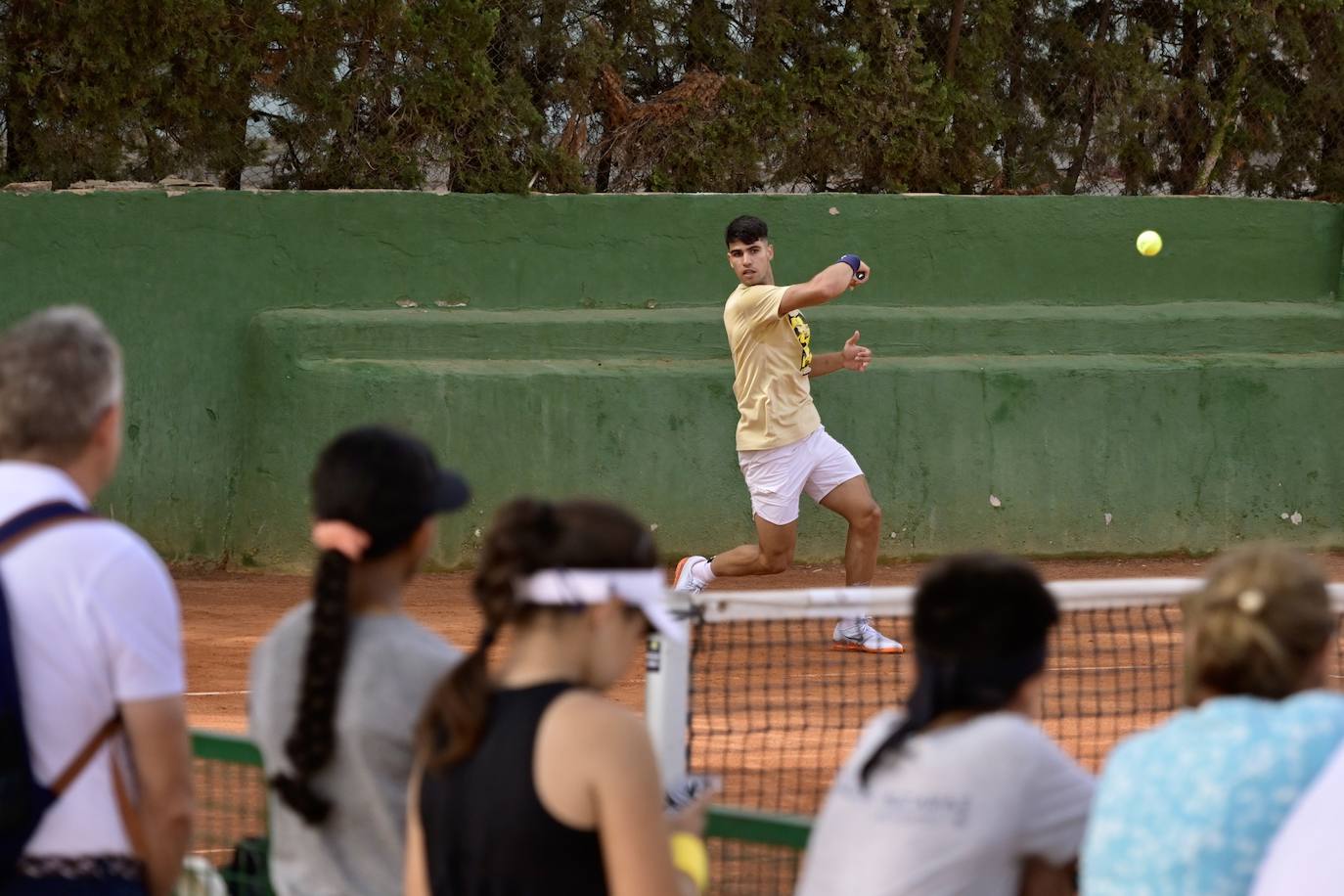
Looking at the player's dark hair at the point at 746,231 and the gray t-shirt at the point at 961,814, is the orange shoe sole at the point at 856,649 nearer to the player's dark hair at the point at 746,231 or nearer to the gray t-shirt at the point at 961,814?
the player's dark hair at the point at 746,231

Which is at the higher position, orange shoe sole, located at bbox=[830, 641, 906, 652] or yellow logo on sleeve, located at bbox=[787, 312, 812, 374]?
yellow logo on sleeve, located at bbox=[787, 312, 812, 374]

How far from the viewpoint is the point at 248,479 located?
10414 millimetres

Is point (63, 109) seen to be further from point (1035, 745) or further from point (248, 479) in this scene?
point (1035, 745)

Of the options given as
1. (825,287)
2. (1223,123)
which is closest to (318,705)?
(825,287)

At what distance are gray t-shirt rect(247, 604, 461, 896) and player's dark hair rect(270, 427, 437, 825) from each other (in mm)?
25

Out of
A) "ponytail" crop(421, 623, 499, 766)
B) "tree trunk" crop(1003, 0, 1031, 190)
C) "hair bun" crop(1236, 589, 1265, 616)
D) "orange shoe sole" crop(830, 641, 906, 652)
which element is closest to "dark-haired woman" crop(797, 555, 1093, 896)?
"hair bun" crop(1236, 589, 1265, 616)

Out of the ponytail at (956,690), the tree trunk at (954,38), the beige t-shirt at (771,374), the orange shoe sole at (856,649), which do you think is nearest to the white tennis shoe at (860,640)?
the orange shoe sole at (856,649)

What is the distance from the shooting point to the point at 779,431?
8.22 m

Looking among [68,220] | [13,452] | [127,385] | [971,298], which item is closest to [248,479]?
[127,385]

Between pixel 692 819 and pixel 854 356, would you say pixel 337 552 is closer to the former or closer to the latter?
pixel 692 819

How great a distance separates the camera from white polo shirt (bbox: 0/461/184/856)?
2389 millimetres

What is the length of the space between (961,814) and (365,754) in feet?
2.68

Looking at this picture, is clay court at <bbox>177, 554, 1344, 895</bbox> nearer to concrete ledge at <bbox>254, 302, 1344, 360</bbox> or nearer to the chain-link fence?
concrete ledge at <bbox>254, 302, 1344, 360</bbox>

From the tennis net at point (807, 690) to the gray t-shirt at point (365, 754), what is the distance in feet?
2.29
